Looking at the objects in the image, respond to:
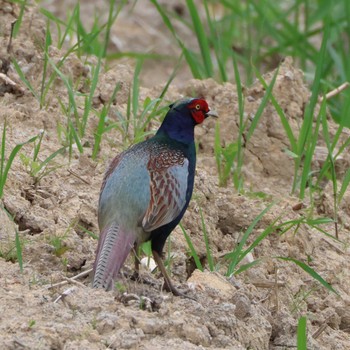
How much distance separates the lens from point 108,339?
515cm

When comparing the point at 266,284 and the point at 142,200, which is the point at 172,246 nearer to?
the point at 266,284

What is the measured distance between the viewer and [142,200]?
235 inches

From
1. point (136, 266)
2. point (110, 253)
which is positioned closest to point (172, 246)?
point (136, 266)

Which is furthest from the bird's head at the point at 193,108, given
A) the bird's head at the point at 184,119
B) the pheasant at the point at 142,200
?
the pheasant at the point at 142,200

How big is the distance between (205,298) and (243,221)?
1201mm

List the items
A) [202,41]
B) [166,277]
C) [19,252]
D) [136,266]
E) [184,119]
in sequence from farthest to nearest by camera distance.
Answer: [202,41] → [184,119] → [136,266] → [166,277] → [19,252]

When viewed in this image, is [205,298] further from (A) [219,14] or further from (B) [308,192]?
(A) [219,14]

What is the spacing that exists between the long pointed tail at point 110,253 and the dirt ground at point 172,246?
82 millimetres

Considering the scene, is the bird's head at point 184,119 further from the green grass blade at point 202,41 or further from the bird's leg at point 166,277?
the green grass blade at point 202,41

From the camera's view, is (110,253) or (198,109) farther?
(198,109)

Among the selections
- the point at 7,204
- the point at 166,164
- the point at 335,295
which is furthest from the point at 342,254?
the point at 7,204

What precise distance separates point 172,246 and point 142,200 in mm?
691

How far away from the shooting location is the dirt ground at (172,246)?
5301 millimetres

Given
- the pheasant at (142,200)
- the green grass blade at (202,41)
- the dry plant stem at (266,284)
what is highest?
the green grass blade at (202,41)
